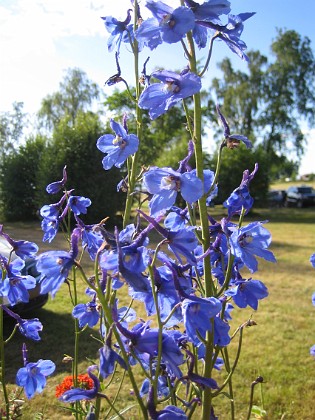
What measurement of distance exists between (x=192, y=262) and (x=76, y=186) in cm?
1383

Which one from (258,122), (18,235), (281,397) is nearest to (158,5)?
(281,397)

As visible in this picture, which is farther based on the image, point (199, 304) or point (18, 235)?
point (18, 235)

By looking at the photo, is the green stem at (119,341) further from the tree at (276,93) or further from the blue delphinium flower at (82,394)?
the tree at (276,93)

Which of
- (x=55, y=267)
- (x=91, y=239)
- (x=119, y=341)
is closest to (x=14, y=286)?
(x=91, y=239)

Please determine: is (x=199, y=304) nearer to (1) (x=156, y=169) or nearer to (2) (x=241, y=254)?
(2) (x=241, y=254)

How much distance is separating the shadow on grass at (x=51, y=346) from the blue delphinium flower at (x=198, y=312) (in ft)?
11.3

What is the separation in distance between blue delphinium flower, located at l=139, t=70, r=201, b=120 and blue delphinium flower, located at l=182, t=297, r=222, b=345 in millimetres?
460

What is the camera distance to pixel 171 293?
111 cm

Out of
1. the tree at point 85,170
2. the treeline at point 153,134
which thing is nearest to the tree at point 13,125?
the treeline at point 153,134

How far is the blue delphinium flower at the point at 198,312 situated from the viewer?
39.2 inches

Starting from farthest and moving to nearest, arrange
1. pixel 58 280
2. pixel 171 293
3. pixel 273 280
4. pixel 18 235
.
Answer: pixel 18 235
pixel 273 280
pixel 171 293
pixel 58 280

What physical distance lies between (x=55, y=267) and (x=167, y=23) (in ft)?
2.05

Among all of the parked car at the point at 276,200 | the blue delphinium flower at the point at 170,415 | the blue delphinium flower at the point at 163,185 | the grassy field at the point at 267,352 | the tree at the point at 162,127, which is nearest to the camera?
the blue delphinium flower at the point at 170,415

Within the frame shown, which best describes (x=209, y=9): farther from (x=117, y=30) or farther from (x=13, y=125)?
(x=13, y=125)
